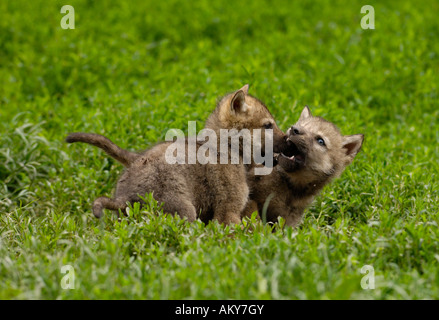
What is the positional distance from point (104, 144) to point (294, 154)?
6.12 feet

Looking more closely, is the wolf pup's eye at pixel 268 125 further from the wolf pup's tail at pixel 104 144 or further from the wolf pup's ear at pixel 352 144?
the wolf pup's tail at pixel 104 144

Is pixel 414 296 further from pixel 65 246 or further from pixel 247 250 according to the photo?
pixel 65 246

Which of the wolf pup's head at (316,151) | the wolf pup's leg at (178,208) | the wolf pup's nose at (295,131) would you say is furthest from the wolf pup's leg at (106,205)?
the wolf pup's nose at (295,131)

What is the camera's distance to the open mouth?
20.0 feet

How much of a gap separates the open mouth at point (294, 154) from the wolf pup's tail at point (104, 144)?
1.47 meters

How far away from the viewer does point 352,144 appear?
254 inches

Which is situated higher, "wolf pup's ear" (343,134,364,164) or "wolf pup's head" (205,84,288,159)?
"wolf pup's head" (205,84,288,159)

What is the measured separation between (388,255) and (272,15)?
855 cm

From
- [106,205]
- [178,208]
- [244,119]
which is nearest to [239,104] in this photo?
[244,119]

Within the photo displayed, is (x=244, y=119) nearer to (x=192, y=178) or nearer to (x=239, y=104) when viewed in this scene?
(x=239, y=104)

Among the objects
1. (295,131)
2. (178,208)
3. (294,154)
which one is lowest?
(178,208)

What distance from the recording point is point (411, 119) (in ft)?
29.7

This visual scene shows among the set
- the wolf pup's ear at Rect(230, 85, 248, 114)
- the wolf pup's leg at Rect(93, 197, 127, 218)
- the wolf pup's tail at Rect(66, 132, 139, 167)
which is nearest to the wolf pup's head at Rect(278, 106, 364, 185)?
the wolf pup's ear at Rect(230, 85, 248, 114)

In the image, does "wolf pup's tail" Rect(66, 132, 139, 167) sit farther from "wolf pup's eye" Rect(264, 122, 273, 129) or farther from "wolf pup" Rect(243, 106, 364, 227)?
"wolf pup's eye" Rect(264, 122, 273, 129)
